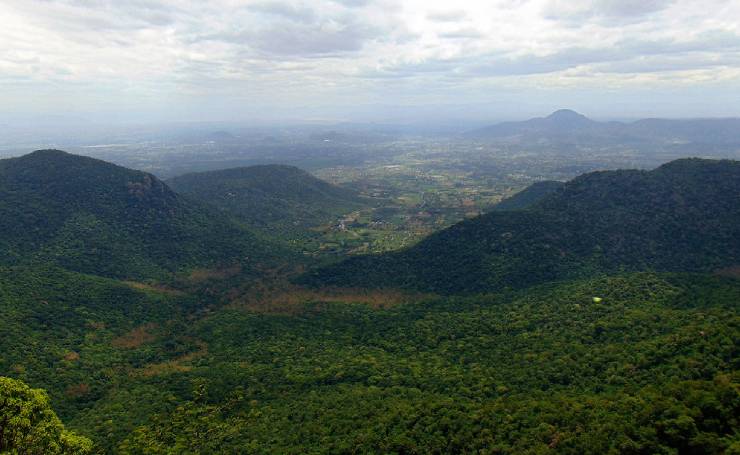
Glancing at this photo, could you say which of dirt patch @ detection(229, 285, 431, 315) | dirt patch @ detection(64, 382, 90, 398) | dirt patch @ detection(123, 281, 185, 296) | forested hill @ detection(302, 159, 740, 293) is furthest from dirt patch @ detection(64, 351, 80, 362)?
forested hill @ detection(302, 159, 740, 293)

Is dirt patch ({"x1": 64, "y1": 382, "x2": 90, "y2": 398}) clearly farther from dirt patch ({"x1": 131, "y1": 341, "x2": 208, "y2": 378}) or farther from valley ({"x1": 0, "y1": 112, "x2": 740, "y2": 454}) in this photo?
dirt patch ({"x1": 131, "y1": 341, "x2": 208, "y2": 378})

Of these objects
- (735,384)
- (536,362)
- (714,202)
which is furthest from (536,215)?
(735,384)

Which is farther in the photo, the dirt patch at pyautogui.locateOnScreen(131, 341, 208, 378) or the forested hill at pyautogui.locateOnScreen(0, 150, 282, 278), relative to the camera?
the forested hill at pyautogui.locateOnScreen(0, 150, 282, 278)

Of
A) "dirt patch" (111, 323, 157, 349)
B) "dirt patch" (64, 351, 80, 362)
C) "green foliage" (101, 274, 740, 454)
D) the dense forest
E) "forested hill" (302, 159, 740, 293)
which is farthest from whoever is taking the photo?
"forested hill" (302, 159, 740, 293)

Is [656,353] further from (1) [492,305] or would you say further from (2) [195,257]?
(2) [195,257]

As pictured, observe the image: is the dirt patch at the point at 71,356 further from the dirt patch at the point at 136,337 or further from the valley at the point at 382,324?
the dirt patch at the point at 136,337

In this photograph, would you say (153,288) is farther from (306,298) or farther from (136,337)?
(306,298)
